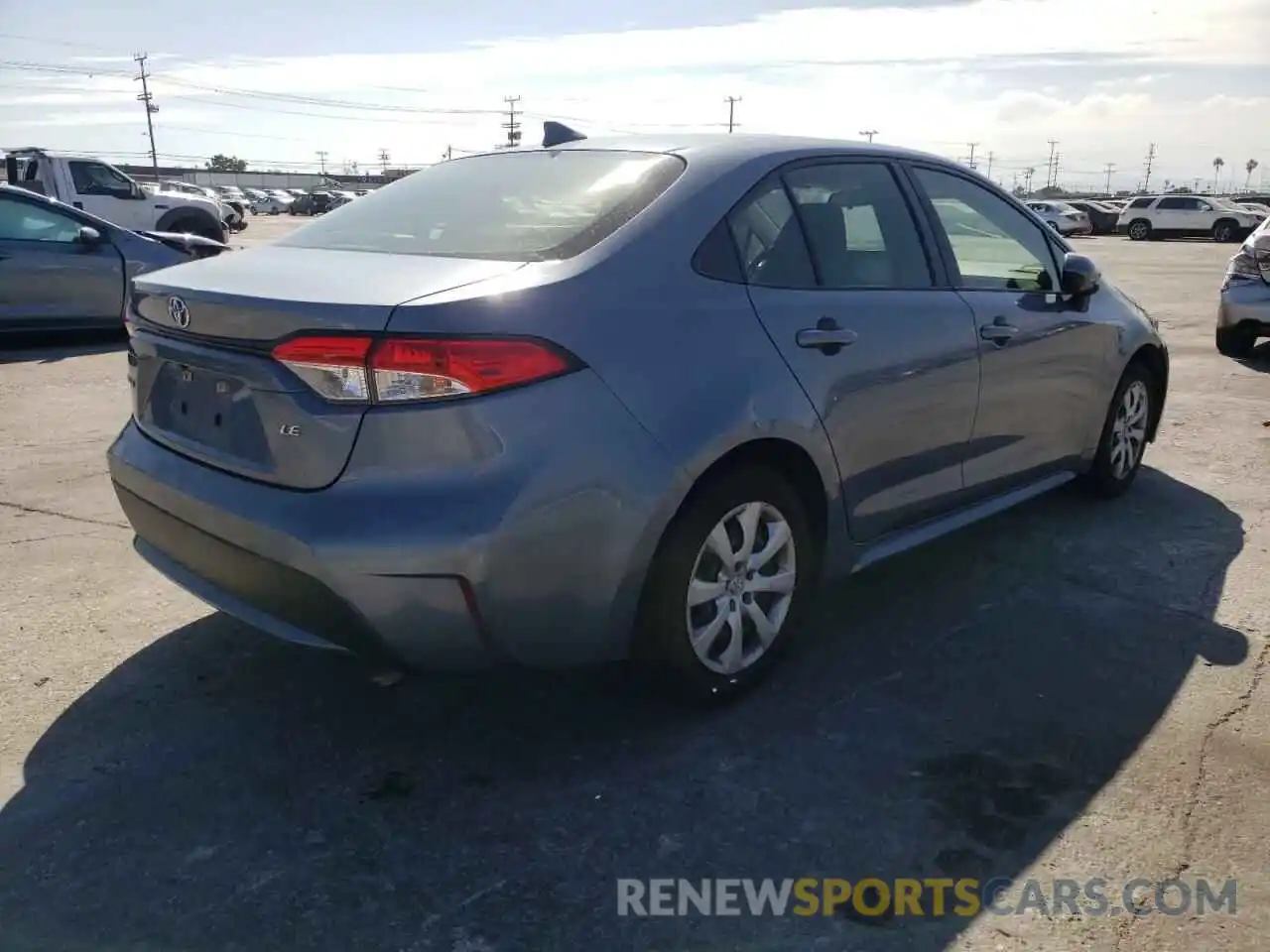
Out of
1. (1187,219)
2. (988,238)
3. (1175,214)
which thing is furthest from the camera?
(1175,214)

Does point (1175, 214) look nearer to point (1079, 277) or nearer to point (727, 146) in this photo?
point (1079, 277)

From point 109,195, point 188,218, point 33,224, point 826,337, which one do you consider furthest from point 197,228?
point 826,337

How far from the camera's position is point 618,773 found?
2836 millimetres

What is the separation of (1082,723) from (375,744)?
78.0 inches

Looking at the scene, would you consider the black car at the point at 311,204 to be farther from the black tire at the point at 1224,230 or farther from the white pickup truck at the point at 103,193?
the white pickup truck at the point at 103,193

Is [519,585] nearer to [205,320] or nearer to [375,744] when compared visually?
[375,744]

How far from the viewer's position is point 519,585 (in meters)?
2.55

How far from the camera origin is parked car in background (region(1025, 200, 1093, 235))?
140ft

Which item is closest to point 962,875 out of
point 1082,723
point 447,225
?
point 1082,723

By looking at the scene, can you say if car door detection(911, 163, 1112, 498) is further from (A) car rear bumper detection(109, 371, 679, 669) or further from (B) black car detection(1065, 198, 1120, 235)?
(B) black car detection(1065, 198, 1120, 235)

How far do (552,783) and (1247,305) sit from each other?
8.21 meters

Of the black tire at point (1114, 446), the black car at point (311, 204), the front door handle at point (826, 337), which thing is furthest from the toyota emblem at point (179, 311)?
the black car at point (311, 204)

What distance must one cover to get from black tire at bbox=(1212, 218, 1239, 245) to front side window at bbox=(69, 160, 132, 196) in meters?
35.2

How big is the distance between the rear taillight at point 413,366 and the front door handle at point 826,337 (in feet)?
3.14
